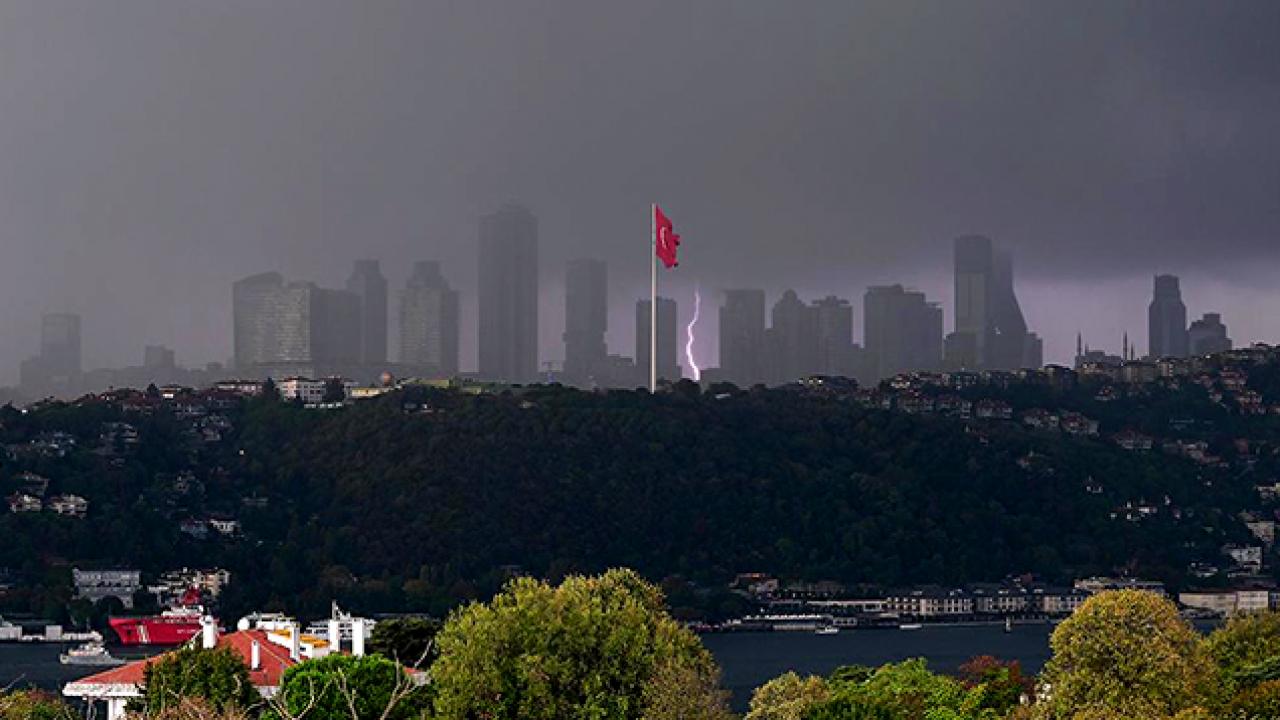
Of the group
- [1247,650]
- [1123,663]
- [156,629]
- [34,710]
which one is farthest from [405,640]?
[156,629]

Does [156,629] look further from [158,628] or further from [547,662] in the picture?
[547,662]

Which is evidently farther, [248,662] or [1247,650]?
[1247,650]

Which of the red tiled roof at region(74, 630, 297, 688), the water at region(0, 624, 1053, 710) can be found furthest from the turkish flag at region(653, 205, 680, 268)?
the red tiled roof at region(74, 630, 297, 688)

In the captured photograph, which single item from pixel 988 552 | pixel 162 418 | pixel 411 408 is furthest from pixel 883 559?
pixel 162 418

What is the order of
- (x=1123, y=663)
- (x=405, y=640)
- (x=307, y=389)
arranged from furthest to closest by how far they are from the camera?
1. (x=307, y=389)
2. (x=405, y=640)
3. (x=1123, y=663)

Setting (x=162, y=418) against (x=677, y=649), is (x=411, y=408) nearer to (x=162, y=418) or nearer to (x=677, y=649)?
(x=162, y=418)

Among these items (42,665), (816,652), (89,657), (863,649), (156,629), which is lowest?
Answer: (863,649)

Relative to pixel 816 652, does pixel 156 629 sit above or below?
above
